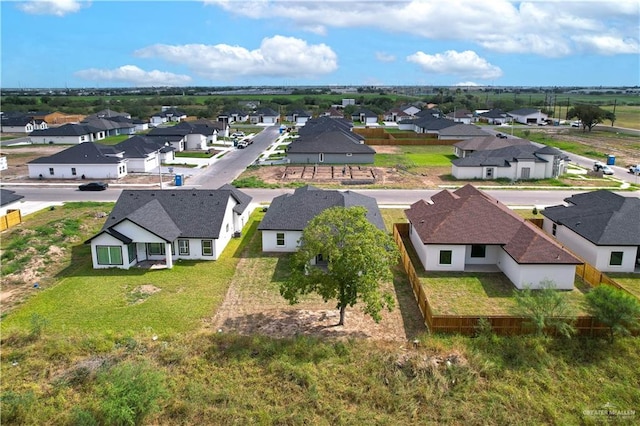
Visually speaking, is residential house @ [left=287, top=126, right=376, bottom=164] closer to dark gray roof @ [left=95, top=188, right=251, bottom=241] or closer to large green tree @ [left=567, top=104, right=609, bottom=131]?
dark gray roof @ [left=95, top=188, right=251, bottom=241]


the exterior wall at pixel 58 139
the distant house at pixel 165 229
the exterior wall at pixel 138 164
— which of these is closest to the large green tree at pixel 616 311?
the distant house at pixel 165 229

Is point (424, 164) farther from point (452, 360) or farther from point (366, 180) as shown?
point (452, 360)

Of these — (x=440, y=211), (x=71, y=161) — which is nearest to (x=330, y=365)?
(x=440, y=211)

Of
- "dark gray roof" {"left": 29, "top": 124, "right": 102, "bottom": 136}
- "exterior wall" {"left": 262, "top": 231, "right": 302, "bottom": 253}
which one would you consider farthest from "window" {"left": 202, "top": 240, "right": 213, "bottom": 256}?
"dark gray roof" {"left": 29, "top": 124, "right": 102, "bottom": 136}

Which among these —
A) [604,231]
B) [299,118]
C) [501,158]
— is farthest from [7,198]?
[299,118]

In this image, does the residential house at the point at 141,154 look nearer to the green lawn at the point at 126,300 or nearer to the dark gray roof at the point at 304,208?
the dark gray roof at the point at 304,208

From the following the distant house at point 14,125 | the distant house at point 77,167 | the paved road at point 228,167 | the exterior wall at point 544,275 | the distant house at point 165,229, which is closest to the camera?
the exterior wall at point 544,275

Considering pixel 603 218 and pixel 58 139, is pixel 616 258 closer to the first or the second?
pixel 603 218
